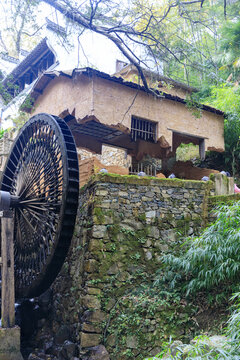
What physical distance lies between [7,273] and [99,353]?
1963 mm

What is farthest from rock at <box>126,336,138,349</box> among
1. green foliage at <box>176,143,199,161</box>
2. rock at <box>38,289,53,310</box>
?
green foliage at <box>176,143,199,161</box>

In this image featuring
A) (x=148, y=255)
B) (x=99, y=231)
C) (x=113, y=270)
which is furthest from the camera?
(x=148, y=255)

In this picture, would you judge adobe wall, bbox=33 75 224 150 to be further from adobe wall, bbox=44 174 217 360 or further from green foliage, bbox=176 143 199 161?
green foliage, bbox=176 143 199 161

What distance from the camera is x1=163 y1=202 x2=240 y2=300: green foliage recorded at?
590cm

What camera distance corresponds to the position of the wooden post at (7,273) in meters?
6.18

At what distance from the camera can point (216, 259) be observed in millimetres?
5961

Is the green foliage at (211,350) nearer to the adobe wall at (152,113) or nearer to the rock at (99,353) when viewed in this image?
the rock at (99,353)

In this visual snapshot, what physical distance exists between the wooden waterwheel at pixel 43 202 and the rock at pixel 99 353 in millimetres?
1438

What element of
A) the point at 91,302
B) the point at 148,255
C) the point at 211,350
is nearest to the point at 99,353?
the point at 91,302

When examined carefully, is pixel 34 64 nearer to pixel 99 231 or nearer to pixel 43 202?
pixel 43 202

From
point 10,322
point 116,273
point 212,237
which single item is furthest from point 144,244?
point 10,322

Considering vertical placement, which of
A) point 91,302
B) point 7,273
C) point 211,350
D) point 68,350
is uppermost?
point 7,273

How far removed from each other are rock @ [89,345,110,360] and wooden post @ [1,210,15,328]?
4.36 ft

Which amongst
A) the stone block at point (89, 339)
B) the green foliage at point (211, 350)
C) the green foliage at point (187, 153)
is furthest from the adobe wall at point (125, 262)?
the green foliage at point (187, 153)
